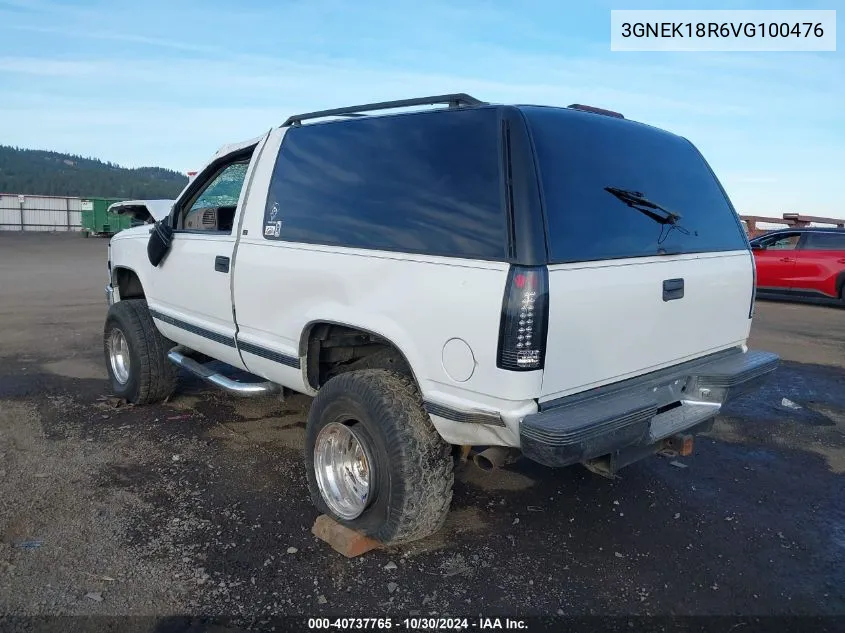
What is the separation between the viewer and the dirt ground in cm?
297

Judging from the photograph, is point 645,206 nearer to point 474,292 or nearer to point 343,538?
point 474,292

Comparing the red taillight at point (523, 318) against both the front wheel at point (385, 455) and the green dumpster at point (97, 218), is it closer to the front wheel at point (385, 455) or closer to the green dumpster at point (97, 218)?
the front wheel at point (385, 455)

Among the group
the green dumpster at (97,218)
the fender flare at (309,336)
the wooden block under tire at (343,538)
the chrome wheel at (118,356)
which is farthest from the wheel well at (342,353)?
the green dumpster at (97,218)

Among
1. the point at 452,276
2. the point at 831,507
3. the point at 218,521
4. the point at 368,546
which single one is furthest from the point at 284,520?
the point at 831,507

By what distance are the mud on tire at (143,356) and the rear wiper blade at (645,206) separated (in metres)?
3.73

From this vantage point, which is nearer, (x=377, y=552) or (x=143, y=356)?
(x=377, y=552)

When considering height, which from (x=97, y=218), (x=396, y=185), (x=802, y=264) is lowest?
(x=802, y=264)

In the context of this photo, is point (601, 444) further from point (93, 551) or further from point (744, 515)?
point (93, 551)

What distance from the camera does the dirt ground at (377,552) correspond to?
Answer: 297 cm

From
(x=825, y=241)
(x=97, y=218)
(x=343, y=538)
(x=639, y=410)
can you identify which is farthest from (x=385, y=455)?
(x=97, y=218)

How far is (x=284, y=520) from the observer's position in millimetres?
3646

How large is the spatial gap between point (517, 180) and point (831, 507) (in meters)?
2.86

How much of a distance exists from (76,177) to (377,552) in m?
124

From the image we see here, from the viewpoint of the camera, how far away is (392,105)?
3.52 m
